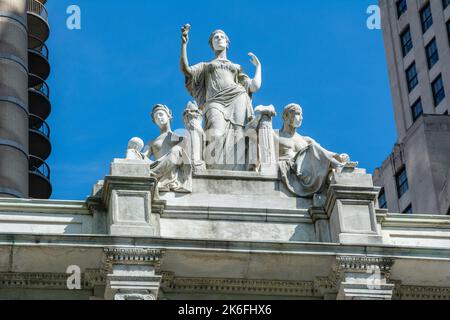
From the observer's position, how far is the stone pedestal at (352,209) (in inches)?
1382

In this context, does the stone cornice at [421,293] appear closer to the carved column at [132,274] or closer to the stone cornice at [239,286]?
the stone cornice at [239,286]

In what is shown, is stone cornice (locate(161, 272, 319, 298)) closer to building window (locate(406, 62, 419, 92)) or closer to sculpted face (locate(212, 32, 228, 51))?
sculpted face (locate(212, 32, 228, 51))

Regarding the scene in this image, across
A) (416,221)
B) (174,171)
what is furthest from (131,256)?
(416,221)

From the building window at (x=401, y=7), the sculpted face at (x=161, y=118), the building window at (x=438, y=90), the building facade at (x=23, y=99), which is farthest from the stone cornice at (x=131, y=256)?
the building window at (x=401, y=7)

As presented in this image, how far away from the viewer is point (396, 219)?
36.8 m

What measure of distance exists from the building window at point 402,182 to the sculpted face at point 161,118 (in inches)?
1894

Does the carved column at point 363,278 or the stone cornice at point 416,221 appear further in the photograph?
the stone cornice at point 416,221

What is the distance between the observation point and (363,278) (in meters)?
34.3

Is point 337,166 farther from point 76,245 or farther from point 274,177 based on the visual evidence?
point 76,245

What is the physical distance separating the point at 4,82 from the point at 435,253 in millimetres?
26368

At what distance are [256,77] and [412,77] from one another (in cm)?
5099

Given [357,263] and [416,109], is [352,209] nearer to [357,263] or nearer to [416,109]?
[357,263]

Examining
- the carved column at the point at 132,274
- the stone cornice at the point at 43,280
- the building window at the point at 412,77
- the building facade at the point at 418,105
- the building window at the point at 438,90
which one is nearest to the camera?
the carved column at the point at 132,274

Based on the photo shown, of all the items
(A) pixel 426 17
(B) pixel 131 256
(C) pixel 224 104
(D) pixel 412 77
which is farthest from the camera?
(D) pixel 412 77
